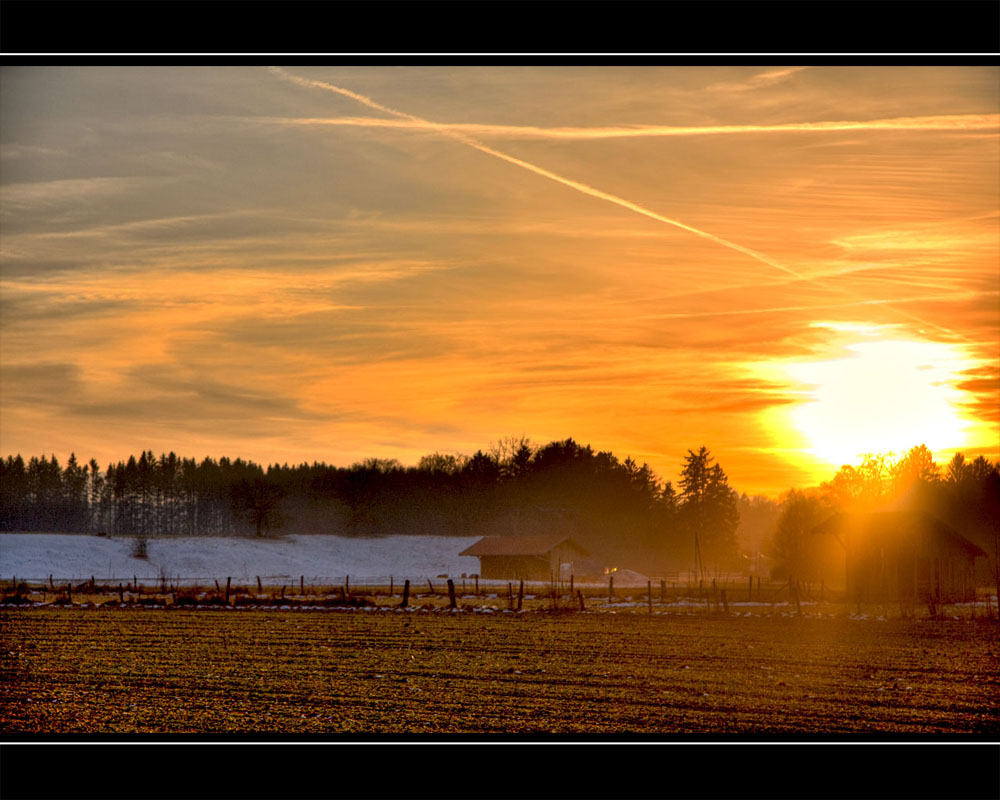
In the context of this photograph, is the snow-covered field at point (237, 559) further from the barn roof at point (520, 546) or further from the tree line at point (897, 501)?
the tree line at point (897, 501)

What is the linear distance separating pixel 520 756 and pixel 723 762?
1845 millimetres

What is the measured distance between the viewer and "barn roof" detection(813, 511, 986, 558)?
5338cm

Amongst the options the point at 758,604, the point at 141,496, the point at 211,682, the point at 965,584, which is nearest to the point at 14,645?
the point at 211,682

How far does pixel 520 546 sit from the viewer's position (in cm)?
9288

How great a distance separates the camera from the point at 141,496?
13162cm

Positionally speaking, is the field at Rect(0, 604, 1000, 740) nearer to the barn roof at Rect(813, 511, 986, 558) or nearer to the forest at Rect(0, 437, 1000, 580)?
the barn roof at Rect(813, 511, 986, 558)

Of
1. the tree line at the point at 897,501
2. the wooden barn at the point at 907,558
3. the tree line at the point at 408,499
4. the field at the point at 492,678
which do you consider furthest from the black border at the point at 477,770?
the tree line at the point at 408,499

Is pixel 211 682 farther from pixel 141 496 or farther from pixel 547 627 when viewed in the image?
pixel 141 496

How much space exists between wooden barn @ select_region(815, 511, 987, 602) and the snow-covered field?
45798 mm

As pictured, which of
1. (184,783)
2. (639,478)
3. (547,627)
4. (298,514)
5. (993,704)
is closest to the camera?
(184,783)

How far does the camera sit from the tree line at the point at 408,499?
114 m

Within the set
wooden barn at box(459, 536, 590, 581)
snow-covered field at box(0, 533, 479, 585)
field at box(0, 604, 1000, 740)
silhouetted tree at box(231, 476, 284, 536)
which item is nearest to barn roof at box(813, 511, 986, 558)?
field at box(0, 604, 1000, 740)

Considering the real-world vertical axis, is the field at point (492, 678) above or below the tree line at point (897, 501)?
below

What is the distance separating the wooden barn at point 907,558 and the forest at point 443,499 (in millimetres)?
41571
